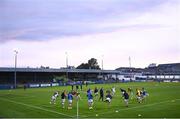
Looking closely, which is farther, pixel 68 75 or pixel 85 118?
pixel 68 75

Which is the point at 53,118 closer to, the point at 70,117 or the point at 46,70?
→ the point at 70,117

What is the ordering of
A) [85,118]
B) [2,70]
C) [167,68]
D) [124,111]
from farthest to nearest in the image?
[167,68] → [2,70] → [124,111] → [85,118]

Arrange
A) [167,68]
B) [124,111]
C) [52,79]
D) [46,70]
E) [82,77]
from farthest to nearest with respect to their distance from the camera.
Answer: [167,68], [82,77], [52,79], [46,70], [124,111]

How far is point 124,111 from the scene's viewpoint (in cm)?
2912

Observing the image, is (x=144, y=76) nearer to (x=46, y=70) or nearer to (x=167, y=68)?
(x=167, y=68)

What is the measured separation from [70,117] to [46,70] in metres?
82.7

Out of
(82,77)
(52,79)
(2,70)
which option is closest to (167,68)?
(82,77)

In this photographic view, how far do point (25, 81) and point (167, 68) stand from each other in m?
95.1

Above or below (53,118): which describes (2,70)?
above

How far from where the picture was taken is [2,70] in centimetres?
9500

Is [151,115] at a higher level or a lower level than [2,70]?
lower

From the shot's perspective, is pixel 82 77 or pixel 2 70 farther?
pixel 82 77

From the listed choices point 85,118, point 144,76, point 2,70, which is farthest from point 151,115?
point 144,76

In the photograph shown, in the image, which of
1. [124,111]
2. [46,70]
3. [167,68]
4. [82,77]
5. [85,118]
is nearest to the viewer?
[85,118]
